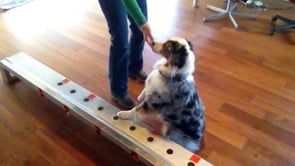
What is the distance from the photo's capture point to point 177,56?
142 centimetres

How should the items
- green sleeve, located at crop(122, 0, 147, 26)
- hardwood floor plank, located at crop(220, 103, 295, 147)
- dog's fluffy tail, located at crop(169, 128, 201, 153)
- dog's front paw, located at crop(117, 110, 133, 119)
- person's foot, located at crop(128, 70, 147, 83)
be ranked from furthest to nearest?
person's foot, located at crop(128, 70, 147, 83)
hardwood floor plank, located at crop(220, 103, 295, 147)
dog's front paw, located at crop(117, 110, 133, 119)
dog's fluffy tail, located at crop(169, 128, 201, 153)
green sleeve, located at crop(122, 0, 147, 26)

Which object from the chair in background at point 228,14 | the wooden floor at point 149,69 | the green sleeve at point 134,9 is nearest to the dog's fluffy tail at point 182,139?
the wooden floor at point 149,69

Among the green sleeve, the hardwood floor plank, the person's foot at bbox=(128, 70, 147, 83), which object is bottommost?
the hardwood floor plank

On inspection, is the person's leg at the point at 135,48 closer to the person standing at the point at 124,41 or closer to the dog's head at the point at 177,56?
the person standing at the point at 124,41

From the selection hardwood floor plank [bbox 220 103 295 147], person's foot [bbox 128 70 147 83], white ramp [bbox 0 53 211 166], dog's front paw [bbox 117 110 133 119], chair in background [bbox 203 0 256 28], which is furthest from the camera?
chair in background [bbox 203 0 256 28]

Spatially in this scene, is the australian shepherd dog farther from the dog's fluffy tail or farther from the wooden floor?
the wooden floor

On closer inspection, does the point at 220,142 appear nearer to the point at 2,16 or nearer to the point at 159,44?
the point at 159,44

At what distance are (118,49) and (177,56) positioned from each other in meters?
0.47

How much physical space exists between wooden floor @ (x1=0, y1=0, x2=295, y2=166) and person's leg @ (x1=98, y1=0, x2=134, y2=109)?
0.20 metres

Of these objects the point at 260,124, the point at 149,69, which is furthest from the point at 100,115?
the point at 260,124

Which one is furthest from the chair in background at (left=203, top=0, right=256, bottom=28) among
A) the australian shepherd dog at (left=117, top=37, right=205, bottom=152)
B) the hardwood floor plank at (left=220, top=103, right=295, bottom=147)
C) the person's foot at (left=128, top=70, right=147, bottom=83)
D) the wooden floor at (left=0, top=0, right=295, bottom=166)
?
the australian shepherd dog at (left=117, top=37, right=205, bottom=152)

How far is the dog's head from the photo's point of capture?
1.41 meters

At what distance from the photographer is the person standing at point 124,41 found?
57.5 inches

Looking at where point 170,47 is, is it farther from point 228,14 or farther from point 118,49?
point 228,14
